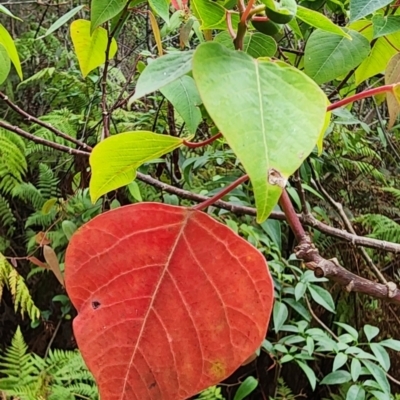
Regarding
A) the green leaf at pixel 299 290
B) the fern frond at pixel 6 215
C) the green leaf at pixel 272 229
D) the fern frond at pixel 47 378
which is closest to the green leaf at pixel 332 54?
the green leaf at pixel 272 229

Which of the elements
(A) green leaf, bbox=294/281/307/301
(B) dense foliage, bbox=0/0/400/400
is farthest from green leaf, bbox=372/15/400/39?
(A) green leaf, bbox=294/281/307/301

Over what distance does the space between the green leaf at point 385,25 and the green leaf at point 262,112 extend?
214mm

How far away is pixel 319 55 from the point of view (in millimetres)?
392

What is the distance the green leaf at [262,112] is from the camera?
0.15 m

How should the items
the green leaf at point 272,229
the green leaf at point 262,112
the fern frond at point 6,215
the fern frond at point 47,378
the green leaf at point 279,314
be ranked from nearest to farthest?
the green leaf at point 262,112
the green leaf at point 272,229
the green leaf at point 279,314
the fern frond at point 47,378
the fern frond at point 6,215

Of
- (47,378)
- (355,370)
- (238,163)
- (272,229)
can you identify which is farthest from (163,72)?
(47,378)

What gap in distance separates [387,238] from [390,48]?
107 cm

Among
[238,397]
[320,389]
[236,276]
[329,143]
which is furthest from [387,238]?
[236,276]

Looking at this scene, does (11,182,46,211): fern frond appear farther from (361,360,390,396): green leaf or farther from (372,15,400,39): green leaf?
(372,15,400,39): green leaf

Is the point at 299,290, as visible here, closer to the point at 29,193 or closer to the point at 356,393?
the point at 356,393

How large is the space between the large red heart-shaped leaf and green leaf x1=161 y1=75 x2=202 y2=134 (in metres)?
0.16

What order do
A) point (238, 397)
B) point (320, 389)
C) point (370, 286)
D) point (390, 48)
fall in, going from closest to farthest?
point (370, 286) → point (390, 48) → point (238, 397) → point (320, 389)

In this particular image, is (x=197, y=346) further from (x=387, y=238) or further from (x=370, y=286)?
(x=387, y=238)

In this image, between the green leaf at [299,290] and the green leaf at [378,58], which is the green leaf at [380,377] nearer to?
the green leaf at [299,290]
